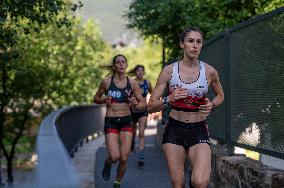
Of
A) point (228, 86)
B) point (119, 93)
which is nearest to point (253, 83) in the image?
point (228, 86)

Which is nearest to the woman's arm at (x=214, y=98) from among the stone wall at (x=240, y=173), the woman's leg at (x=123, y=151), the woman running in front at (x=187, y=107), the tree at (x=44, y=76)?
the woman running in front at (x=187, y=107)

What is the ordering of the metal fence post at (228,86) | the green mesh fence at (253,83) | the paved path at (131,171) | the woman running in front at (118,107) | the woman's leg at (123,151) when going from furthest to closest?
the paved path at (131,171), the woman running in front at (118,107), the woman's leg at (123,151), the metal fence post at (228,86), the green mesh fence at (253,83)

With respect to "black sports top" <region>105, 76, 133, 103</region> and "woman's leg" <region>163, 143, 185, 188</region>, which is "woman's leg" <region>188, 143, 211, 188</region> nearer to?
"woman's leg" <region>163, 143, 185, 188</region>

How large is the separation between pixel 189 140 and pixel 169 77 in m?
0.62

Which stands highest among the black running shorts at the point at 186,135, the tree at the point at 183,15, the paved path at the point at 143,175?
the tree at the point at 183,15

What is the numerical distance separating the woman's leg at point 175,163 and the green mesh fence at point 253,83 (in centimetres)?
96

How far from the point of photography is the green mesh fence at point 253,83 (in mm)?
6094

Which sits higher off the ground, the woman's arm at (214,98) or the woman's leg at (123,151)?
the woman's arm at (214,98)

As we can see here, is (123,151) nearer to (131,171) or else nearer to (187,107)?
(131,171)

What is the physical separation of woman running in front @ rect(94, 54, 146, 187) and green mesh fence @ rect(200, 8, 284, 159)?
1.28 metres

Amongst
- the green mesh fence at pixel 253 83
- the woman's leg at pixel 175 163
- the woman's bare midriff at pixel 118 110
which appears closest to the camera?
the woman's leg at pixel 175 163

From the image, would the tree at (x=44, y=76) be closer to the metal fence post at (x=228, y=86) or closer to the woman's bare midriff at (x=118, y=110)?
the woman's bare midriff at (x=118, y=110)

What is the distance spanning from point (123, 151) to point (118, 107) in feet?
2.41

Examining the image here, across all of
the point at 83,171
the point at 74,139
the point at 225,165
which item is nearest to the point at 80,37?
the point at 74,139
